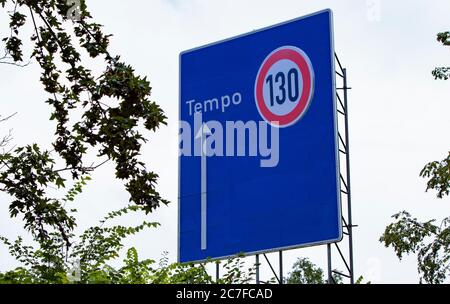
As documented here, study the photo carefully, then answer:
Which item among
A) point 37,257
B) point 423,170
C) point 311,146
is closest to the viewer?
point 37,257

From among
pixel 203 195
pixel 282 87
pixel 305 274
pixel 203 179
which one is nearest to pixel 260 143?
pixel 282 87

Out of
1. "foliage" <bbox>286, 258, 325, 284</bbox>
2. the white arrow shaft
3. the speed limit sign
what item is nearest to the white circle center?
the speed limit sign

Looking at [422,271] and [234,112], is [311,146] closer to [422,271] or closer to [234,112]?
[234,112]

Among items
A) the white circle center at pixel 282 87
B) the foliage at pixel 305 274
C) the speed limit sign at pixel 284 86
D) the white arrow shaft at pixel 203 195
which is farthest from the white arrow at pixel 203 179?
the foliage at pixel 305 274

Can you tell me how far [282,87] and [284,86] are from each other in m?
0.04

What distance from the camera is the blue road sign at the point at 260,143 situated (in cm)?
1570

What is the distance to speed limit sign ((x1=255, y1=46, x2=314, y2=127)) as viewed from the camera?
1619cm

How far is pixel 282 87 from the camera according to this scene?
16.7 m

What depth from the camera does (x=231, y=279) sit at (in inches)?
224

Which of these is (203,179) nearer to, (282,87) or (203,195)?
(203,195)

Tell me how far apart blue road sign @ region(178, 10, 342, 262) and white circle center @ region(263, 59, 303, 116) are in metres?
0.02

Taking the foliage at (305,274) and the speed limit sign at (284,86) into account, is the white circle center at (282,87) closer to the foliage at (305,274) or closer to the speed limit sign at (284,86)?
the speed limit sign at (284,86)
